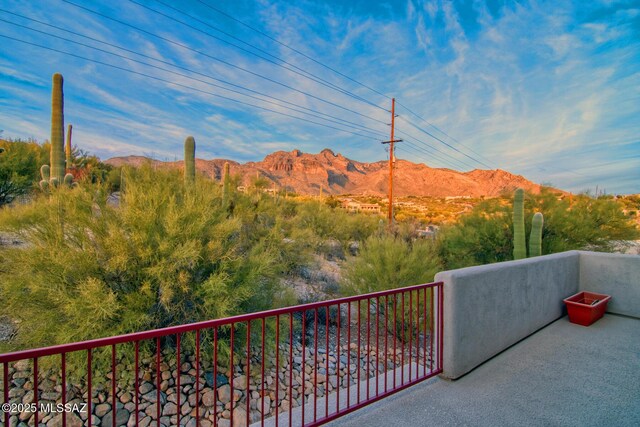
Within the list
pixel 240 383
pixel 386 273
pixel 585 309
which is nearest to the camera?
pixel 240 383

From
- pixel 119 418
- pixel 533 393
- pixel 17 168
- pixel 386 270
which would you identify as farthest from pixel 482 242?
pixel 17 168

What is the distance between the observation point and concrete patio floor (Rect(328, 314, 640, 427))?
115 inches

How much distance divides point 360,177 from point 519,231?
11976 cm

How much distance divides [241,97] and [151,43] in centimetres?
573

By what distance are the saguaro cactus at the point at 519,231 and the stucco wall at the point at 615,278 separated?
10.6 ft

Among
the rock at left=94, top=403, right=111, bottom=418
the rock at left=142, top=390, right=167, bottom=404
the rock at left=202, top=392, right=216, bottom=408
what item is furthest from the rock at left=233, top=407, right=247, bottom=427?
the rock at left=94, top=403, right=111, bottom=418

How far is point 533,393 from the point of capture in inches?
132

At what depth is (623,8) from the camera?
33.8ft

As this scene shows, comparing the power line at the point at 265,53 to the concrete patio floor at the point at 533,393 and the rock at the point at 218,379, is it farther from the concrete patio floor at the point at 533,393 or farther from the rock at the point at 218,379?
the concrete patio floor at the point at 533,393

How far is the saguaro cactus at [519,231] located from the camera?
9.83 meters

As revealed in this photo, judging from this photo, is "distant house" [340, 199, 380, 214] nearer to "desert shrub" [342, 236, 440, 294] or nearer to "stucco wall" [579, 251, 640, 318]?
"desert shrub" [342, 236, 440, 294]

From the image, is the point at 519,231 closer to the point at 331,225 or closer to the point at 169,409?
the point at 331,225

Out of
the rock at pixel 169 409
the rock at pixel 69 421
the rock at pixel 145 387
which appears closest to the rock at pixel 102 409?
the rock at pixel 69 421

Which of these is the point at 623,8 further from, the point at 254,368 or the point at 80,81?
the point at 80,81
